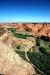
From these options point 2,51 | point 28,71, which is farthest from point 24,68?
point 2,51

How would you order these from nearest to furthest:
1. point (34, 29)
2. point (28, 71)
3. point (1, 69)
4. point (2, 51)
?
1. point (1, 69)
2. point (28, 71)
3. point (2, 51)
4. point (34, 29)

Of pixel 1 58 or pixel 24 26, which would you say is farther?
pixel 24 26

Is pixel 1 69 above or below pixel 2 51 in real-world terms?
below

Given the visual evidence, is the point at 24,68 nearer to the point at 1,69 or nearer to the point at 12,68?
the point at 12,68

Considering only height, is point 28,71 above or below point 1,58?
below

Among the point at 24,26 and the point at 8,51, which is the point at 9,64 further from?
the point at 24,26

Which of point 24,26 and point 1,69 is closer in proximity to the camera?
point 1,69

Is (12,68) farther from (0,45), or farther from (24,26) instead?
(24,26)

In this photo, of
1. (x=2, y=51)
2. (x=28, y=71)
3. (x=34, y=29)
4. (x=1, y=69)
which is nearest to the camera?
(x=1, y=69)

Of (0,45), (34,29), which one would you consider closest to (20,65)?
(0,45)
